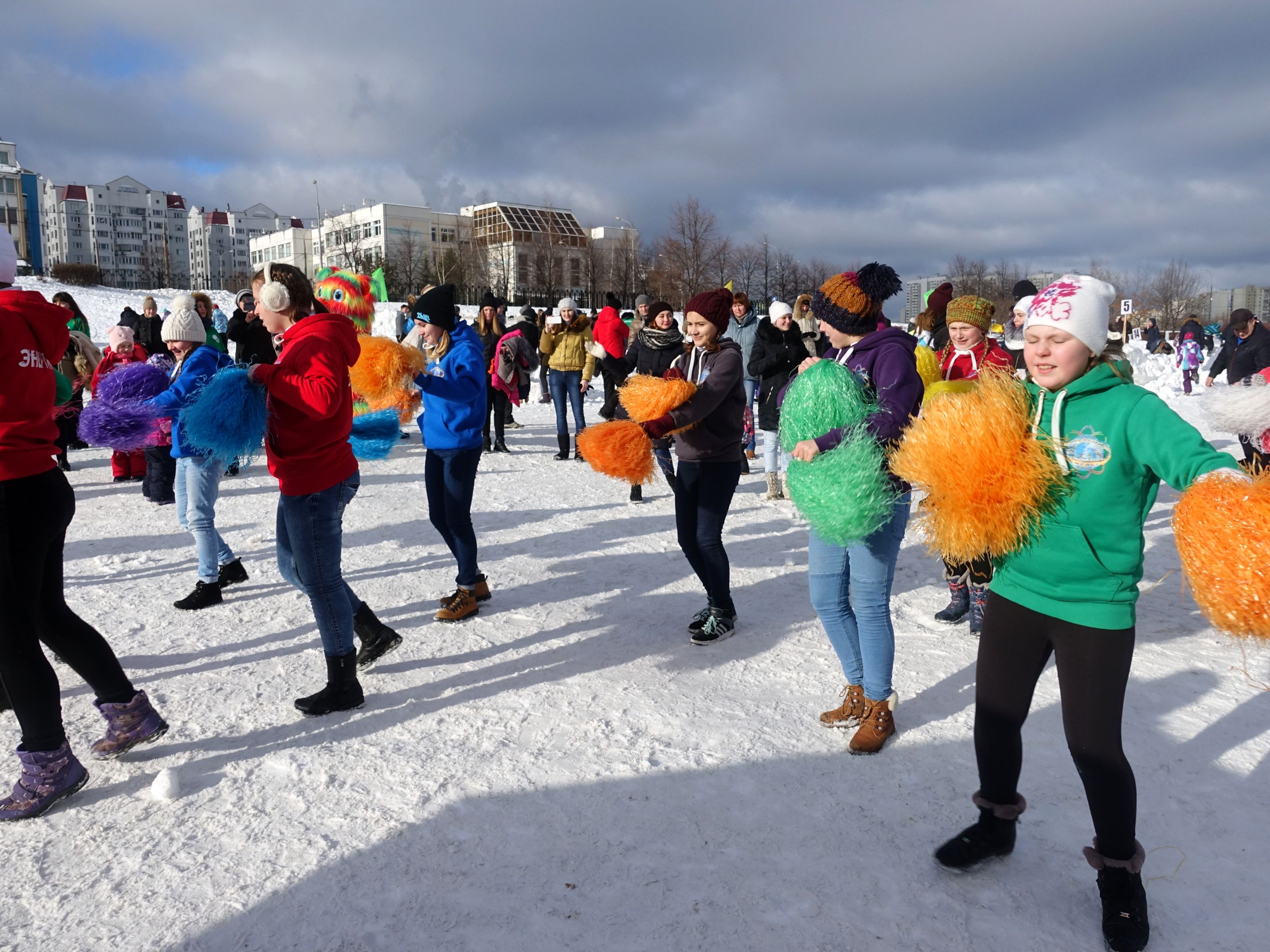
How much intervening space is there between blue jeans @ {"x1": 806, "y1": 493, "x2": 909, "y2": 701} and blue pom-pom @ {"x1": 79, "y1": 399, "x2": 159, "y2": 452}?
3.75 m

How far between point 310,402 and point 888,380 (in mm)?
2583

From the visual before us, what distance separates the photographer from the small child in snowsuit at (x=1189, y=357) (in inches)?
823

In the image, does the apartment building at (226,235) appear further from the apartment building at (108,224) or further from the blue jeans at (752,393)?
the blue jeans at (752,393)

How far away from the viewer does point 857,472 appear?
10.1ft

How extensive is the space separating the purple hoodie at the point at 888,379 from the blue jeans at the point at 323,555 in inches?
93.5

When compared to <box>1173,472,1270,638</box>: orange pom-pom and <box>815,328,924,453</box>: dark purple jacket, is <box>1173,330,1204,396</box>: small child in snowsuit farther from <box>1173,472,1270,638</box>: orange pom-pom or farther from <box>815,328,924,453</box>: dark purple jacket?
<box>1173,472,1270,638</box>: orange pom-pom

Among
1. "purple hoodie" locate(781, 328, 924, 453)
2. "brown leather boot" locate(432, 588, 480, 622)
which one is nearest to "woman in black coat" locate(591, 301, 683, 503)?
"brown leather boot" locate(432, 588, 480, 622)

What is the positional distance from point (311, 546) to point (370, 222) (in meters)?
93.3

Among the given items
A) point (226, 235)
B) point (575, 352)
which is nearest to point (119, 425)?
point (575, 352)

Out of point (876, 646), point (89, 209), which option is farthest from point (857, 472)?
point (89, 209)

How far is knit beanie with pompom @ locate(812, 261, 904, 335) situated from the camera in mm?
3463

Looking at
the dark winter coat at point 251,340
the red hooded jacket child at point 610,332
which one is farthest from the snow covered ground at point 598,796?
the red hooded jacket child at point 610,332

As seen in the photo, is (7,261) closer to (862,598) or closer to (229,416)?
(229,416)

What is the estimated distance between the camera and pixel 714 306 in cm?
455
